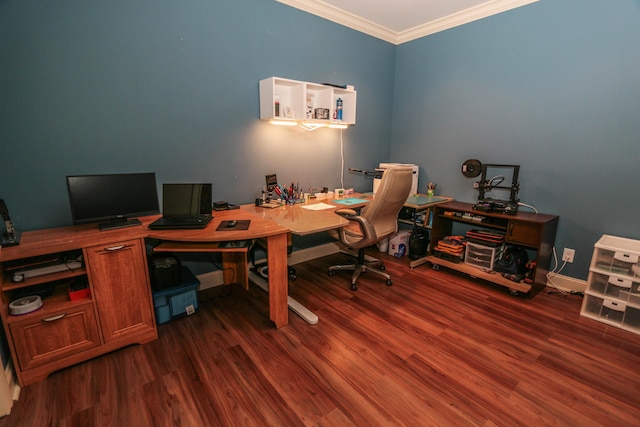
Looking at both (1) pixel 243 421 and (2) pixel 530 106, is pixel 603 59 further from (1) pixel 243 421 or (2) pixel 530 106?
(1) pixel 243 421

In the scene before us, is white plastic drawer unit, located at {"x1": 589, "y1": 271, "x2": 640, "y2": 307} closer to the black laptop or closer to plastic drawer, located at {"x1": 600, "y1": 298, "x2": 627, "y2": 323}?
plastic drawer, located at {"x1": 600, "y1": 298, "x2": 627, "y2": 323}

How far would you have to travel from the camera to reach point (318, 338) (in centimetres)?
214

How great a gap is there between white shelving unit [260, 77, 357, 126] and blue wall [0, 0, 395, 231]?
0.15 meters

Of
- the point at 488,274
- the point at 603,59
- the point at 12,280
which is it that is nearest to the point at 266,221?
the point at 12,280

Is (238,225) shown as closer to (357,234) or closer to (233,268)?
(233,268)

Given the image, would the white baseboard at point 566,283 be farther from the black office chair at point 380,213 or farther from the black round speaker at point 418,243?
the black office chair at point 380,213

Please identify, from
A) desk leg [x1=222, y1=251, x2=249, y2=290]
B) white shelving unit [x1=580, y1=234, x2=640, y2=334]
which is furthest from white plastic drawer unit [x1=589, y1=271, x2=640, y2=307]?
desk leg [x1=222, y1=251, x2=249, y2=290]

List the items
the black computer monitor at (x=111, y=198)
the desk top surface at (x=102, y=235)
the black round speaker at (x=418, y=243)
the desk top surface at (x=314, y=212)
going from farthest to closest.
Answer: the black round speaker at (x=418, y=243) → the desk top surface at (x=314, y=212) → the black computer monitor at (x=111, y=198) → the desk top surface at (x=102, y=235)

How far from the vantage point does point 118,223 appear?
2.08m

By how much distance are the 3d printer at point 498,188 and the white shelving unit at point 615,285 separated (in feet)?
2.36

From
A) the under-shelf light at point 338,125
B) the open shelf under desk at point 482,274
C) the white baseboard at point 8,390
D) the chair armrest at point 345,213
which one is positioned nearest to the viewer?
the white baseboard at point 8,390

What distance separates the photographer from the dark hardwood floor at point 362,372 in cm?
154

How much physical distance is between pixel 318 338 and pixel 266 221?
94cm

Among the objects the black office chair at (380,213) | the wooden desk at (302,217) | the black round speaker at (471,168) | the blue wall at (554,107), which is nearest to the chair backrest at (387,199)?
the black office chair at (380,213)
